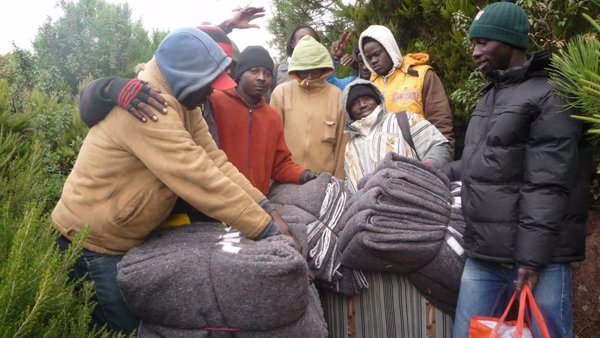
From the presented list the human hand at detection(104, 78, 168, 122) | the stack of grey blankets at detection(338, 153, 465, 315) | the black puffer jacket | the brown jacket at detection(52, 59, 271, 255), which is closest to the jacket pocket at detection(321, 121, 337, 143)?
the stack of grey blankets at detection(338, 153, 465, 315)

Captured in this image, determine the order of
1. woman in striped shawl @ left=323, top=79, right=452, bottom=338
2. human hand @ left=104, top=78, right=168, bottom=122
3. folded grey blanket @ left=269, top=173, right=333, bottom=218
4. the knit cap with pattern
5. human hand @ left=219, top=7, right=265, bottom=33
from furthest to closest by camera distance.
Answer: human hand @ left=219, top=7, right=265, bottom=33 → the knit cap with pattern → folded grey blanket @ left=269, top=173, right=333, bottom=218 → woman in striped shawl @ left=323, top=79, right=452, bottom=338 → human hand @ left=104, top=78, right=168, bottom=122

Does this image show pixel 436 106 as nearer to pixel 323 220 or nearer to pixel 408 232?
pixel 323 220

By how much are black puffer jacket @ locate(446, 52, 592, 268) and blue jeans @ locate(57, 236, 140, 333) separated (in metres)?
1.63

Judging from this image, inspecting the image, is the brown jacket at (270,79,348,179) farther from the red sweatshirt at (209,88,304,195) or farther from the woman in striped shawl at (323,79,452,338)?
the red sweatshirt at (209,88,304,195)

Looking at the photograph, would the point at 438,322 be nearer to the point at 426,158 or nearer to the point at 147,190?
the point at 426,158

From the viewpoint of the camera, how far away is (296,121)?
418 cm

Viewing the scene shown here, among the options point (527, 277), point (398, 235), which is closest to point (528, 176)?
point (527, 277)

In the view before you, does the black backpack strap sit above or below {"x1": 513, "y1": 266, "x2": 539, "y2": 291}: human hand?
above

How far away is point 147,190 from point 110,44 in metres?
5.03

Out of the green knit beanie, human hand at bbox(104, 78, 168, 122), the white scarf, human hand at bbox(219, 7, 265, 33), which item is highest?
human hand at bbox(219, 7, 265, 33)

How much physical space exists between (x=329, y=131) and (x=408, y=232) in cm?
142

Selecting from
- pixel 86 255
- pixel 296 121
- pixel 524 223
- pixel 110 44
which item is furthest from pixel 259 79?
pixel 110 44

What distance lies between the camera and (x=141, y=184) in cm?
237

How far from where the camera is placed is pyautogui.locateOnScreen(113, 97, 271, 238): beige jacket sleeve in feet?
7.42
